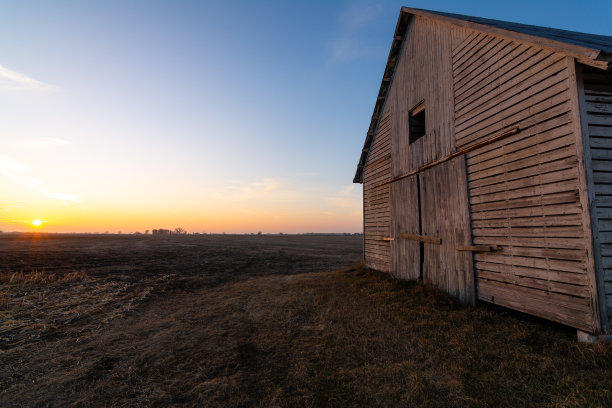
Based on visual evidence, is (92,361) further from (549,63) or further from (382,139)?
(382,139)

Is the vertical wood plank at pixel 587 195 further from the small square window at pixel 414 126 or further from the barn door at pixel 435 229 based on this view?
the small square window at pixel 414 126

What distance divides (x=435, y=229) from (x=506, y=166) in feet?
9.44

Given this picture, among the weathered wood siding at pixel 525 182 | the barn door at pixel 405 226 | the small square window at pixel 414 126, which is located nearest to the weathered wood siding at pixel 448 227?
the weathered wood siding at pixel 525 182

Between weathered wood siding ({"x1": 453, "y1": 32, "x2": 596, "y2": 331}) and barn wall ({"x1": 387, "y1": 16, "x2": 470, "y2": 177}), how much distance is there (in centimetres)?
69

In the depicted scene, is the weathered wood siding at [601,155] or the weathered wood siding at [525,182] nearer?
the weathered wood siding at [601,155]

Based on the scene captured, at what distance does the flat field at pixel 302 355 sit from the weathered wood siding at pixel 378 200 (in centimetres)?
295

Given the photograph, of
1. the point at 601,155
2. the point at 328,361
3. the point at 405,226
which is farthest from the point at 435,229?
the point at 328,361

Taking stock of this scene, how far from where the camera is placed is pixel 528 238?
566cm

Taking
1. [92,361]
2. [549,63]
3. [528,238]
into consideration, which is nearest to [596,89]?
[549,63]

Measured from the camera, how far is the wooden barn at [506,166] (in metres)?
4.73

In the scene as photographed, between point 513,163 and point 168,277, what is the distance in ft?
54.4

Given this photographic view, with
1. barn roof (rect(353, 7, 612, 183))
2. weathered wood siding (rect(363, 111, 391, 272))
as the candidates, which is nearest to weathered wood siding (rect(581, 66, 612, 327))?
barn roof (rect(353, 7, 612, 183))

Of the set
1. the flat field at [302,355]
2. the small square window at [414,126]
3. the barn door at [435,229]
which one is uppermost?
the small square window at [414,126]

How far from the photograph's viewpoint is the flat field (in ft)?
12.6
